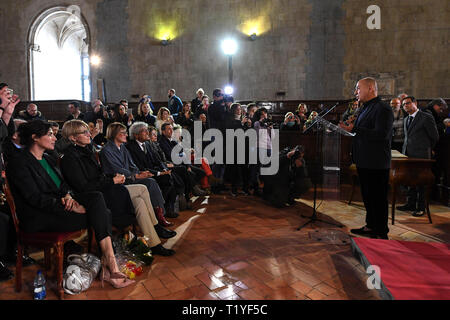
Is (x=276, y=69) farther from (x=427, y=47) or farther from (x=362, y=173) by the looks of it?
(x=362, y=173)

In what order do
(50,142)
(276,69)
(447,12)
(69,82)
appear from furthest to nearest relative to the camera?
(69,82) < (276,69) < (447,12) < (50,142)

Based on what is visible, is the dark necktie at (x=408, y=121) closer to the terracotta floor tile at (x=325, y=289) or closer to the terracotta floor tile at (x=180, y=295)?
the terracotta floor tile at (x=325, y=289)

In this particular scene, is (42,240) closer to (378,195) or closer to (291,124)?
(378,195)

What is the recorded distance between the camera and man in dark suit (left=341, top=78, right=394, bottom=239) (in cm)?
304

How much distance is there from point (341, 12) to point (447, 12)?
10.1 ft

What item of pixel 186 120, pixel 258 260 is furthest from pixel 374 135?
pixel 186 120

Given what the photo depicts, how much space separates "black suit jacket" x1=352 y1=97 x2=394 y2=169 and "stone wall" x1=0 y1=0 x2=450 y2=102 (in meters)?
7.45

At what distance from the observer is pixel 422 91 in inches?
381

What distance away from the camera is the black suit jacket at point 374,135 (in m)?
3.02

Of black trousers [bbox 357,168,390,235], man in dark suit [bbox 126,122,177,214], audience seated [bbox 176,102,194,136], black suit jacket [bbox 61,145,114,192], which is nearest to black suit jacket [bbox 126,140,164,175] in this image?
man in dark suit [bbox 126,122,177,214]

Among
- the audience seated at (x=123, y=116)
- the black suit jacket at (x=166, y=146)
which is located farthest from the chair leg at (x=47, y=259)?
the audience seated at (x=123, y=116)

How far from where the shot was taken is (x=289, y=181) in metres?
4.65
